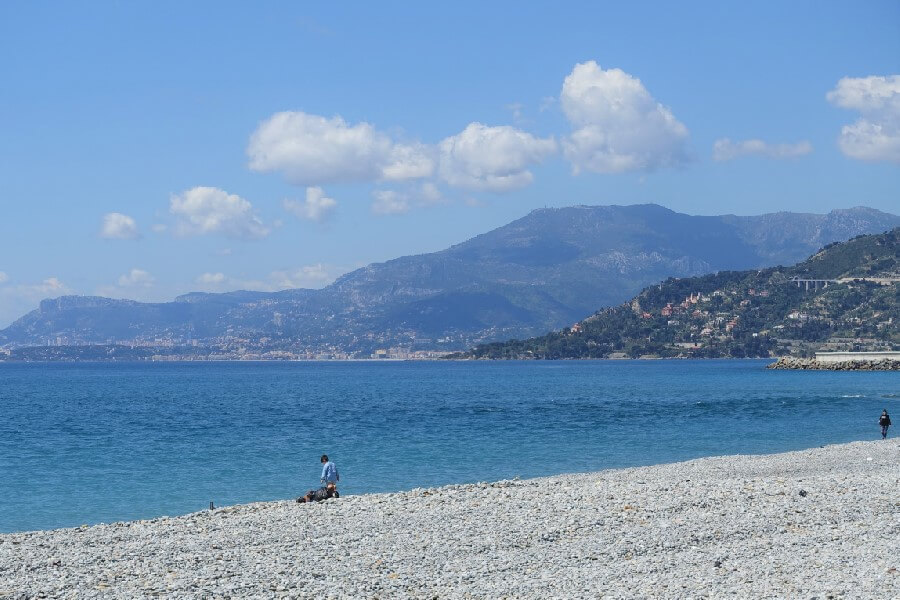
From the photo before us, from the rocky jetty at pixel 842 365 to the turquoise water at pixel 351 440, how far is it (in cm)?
6837

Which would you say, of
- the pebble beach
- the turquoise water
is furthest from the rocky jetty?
the pebble beach

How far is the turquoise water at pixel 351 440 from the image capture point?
119 ft

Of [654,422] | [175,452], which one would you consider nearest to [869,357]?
[654,422]

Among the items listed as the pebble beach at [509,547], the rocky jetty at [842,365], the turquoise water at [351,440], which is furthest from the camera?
the rocky jetty at [842,365]

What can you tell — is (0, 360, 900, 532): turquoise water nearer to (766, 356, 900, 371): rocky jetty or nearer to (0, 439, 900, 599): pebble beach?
(0, 439, 900, 599): pebble beach

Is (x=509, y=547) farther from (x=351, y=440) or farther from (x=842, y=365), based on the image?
(x=842, y=365)

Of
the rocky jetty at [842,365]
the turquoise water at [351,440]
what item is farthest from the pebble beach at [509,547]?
the rocky jetty at [842,365]

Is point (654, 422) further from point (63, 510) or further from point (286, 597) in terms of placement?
point (286, 597)

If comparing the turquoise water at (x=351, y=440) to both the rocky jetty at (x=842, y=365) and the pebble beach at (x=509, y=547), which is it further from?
the rocky jetty at (x=842, y=365)

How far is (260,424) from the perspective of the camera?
68875mm

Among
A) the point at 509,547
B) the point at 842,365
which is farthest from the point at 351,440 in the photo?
the point at 842,365

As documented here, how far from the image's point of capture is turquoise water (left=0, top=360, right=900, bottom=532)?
3638 cm

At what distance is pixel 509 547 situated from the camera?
65.3 feet

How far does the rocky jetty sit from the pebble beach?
5966 inches
